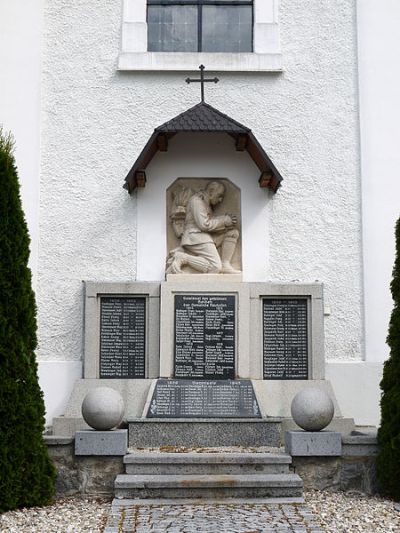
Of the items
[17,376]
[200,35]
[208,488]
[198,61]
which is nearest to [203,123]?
[198,61]

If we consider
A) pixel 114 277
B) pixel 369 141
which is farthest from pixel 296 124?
pixel 114 277

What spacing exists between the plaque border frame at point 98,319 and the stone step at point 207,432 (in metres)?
1.28

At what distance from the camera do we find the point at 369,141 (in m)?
10.3

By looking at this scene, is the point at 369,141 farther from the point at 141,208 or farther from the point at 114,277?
the point at 114,277

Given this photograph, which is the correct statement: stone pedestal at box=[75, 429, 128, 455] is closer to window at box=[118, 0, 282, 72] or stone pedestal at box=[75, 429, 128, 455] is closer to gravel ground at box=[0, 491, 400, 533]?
gravel ground at box=[0, 491, 400, 533]

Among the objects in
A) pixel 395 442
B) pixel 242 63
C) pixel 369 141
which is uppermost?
pixel 242 63

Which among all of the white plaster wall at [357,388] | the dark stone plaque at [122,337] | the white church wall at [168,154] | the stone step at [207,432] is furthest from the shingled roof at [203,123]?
the stone step at [207,432]

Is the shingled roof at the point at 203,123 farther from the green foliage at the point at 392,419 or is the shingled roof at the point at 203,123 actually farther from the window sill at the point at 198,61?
the green foliage at the point at 392,419

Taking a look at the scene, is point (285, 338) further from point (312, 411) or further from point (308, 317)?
point (312, 411)

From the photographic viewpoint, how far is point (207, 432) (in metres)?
8.31

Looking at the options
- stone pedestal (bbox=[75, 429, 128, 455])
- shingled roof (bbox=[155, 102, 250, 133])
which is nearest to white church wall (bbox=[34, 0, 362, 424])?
shingled roof (bbox=[155, 102, 250, 133])

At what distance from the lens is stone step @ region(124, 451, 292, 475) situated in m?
7.24

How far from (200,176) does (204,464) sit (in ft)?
13.4

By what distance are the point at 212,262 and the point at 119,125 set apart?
7.02 feet
